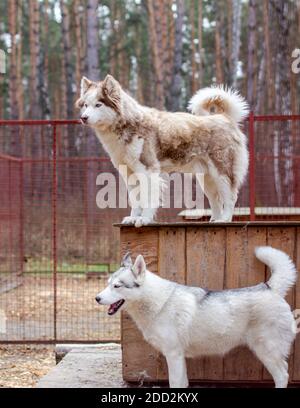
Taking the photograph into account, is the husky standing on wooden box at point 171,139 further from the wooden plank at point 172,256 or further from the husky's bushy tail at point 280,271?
the husky's bushy tail at point 280,271

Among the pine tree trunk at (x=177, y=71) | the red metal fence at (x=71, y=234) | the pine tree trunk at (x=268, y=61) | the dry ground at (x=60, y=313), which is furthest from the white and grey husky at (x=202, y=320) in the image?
the pine tree trunk at (x=268, y=61)

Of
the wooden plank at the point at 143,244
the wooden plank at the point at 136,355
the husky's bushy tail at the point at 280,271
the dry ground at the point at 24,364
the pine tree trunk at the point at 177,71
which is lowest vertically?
the dry ground at the point at 24,364

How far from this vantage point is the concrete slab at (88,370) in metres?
5.62

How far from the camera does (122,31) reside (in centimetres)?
3109

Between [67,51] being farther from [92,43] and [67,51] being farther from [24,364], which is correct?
[24,364]

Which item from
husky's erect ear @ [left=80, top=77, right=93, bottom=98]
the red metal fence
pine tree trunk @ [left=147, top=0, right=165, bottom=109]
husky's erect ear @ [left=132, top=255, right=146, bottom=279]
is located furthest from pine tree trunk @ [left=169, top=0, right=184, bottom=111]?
husky's erect ear @ [left=132, top=255, right=146, bottom=279]

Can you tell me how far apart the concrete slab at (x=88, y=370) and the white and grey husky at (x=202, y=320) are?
820 mm

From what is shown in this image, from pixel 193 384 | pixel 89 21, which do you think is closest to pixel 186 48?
pixel 89 21

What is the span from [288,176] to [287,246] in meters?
7.55

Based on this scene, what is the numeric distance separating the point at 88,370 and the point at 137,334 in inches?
29.6

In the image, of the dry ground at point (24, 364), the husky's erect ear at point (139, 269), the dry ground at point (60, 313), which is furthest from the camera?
the dry ground at point (60, 313)

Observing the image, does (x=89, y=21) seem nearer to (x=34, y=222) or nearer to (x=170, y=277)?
(x=34, y=222)

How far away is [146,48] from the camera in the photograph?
3288 cm

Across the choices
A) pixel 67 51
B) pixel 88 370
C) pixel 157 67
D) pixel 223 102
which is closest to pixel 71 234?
pixel 88 370
